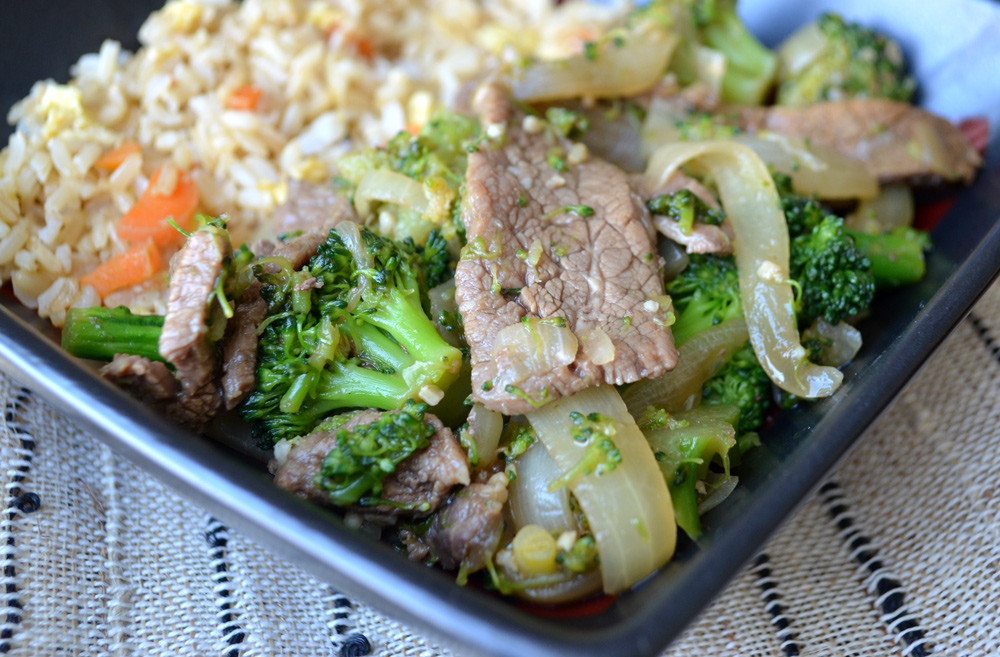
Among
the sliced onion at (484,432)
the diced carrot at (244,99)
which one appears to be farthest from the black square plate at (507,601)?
the diced carrot at (244,99)

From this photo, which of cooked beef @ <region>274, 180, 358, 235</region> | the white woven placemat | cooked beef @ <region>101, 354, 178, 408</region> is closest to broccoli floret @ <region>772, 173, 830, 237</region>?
the white woven placemat

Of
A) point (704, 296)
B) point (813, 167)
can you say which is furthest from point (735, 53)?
point (704, 296)

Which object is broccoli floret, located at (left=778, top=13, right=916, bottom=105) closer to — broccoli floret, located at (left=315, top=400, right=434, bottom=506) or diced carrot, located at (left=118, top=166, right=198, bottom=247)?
broccoli floret, located at (left=315, top=400, right=434, bottom=506)

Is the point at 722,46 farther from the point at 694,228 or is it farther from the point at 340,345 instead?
the point at 340,345

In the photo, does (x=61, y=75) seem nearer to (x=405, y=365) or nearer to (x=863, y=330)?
(x=405, y=365)

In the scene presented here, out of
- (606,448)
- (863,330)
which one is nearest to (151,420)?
(606,448)
